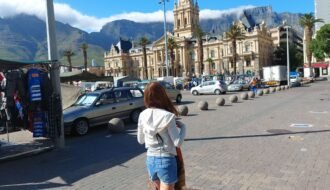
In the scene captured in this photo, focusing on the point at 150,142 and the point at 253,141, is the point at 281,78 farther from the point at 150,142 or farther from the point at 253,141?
the point at 150,142

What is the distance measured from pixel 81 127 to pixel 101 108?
4.04 feet

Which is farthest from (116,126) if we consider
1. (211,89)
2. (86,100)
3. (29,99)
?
(211,89)

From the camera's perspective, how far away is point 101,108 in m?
13.9

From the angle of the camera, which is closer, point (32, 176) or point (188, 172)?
point (188, 172)

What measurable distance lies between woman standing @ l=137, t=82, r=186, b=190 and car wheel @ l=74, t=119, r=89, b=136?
9449 millimetres

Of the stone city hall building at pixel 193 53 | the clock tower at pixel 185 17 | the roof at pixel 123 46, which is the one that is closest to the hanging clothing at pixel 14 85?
the stone city hall building at pixel 193 53

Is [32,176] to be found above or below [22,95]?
below

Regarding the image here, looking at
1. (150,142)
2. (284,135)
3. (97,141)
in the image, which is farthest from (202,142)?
(150,142)

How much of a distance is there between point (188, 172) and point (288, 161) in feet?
7.11

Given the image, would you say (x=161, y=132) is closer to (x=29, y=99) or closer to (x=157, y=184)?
(x=157, y=184)

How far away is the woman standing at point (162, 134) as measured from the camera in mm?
3752

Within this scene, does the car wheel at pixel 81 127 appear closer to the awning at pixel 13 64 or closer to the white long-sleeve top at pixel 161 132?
the awning at pixel 13 64

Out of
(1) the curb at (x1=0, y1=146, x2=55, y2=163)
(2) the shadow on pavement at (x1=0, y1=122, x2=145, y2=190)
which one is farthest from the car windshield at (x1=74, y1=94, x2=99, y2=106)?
(1) the curb at (x1=0, y1=146, x2=55, y2=163)

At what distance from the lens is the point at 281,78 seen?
54.8m
